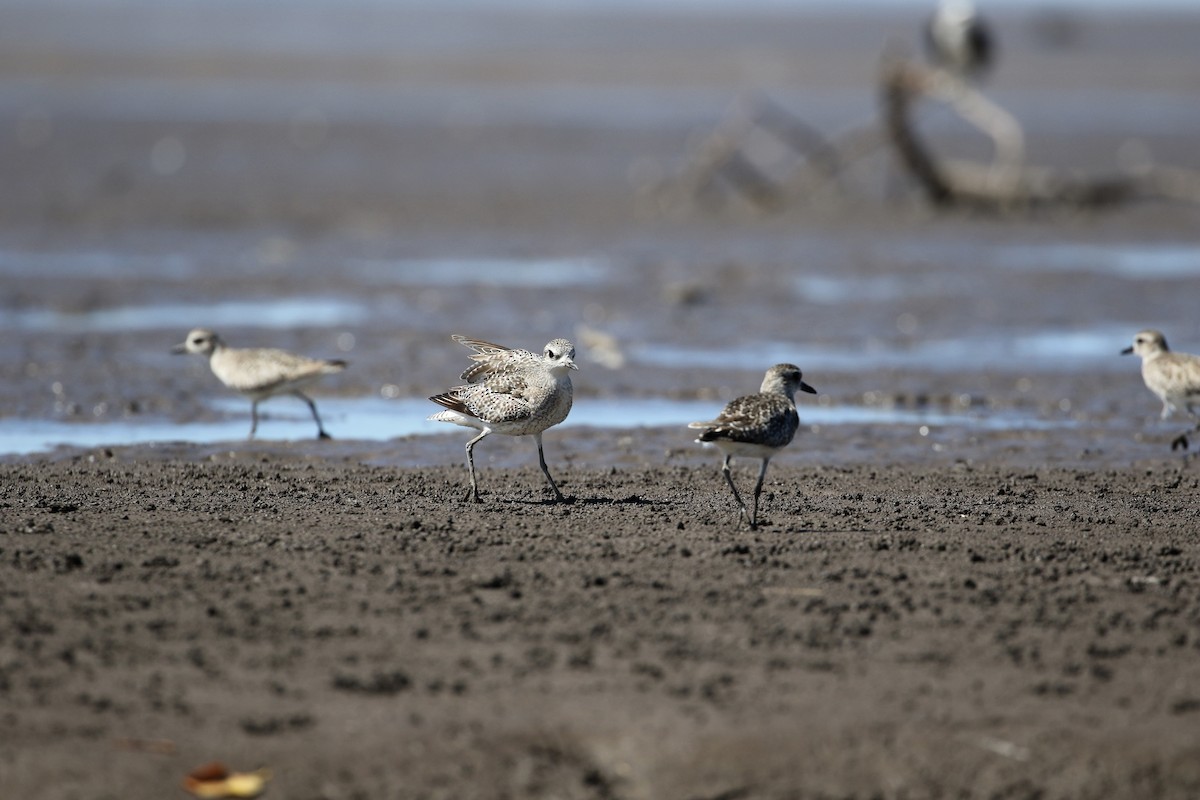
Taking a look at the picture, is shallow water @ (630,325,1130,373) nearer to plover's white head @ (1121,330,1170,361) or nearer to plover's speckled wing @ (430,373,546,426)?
plover's white head @ (1121,330,1170,361)

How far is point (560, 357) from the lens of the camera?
9273mm

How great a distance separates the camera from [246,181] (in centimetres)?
2891

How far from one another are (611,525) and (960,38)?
57.9ft

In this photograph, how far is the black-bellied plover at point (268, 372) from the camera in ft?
37.9

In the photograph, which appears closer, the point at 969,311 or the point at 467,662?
the point at 467,662

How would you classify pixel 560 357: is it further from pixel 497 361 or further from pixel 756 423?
pixel 756 423

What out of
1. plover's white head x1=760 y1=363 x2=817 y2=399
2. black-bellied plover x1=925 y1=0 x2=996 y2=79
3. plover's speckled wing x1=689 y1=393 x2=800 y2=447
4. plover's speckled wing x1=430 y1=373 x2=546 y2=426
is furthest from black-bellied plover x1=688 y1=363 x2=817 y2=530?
black-bellied plover x1=925 y1=0 x2=996 y2=79

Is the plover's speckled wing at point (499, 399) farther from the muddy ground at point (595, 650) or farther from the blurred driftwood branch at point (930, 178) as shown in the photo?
the blurred driftwood branch at point (930, 178)

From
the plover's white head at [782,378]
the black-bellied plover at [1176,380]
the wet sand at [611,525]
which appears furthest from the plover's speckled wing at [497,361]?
the black-bellied plover at [1176,380]

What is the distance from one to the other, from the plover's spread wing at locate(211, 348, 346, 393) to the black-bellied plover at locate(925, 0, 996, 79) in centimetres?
1560

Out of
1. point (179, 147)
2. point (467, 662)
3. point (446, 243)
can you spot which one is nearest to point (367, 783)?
point (467, 662)

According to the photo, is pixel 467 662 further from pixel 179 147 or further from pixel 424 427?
pixel 179 147

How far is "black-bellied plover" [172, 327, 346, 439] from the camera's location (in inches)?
454

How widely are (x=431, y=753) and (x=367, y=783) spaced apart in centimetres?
27
